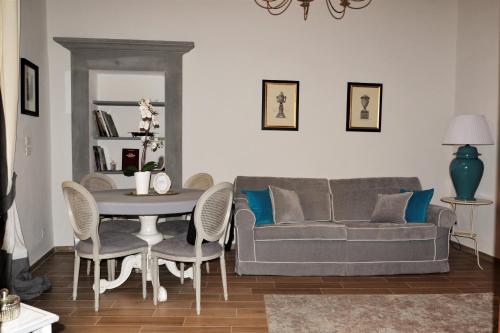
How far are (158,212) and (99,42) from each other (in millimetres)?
2356

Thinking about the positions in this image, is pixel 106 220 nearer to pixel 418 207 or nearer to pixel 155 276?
pixel 155 276

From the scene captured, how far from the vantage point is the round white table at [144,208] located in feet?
9.88

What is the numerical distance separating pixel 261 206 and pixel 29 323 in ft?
8.12

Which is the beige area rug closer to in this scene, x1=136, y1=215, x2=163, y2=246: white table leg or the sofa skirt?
the sofa skirt

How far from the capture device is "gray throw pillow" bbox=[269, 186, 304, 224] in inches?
160

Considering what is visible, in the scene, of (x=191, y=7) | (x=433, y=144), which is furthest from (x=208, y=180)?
(x=433, y=144)

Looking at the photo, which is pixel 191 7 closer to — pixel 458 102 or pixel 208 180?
pixel 208 180

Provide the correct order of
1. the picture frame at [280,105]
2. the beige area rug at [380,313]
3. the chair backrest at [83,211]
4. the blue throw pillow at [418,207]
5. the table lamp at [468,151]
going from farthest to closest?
the picture frame at [280,105]
the table lamp at [468,151]
the blue throw pillow at [418,207]
the chair backrest at [83,211]
the beige area rug at [380,313]

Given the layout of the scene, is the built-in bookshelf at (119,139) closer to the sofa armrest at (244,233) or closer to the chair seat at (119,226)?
the chair seat at (119,226)

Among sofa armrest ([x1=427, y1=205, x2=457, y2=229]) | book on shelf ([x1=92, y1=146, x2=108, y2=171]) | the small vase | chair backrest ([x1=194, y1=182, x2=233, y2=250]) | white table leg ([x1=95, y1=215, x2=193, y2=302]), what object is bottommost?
white table leg ([x1=95, y1=215, x2=193, y2=302])

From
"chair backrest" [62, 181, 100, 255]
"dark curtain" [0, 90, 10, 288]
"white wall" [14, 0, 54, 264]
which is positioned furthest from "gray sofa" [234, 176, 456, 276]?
"white wall" [14, 0, 54, 264]

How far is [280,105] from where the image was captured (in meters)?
4.83

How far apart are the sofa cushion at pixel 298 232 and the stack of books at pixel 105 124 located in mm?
2025

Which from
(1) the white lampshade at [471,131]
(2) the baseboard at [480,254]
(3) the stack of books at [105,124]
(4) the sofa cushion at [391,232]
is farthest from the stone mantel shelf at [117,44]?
(2) the baseboard at [480,254]
